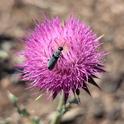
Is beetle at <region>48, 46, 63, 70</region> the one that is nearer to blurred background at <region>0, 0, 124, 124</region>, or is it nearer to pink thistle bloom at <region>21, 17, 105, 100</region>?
pink thistle bloom at <region>21, 17, 105, 100</region>

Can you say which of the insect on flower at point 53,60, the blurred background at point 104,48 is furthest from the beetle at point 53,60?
the blurred background at point 104,48

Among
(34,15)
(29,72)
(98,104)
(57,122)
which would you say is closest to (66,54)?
(29,72)

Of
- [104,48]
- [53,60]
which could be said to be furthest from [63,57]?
[104,48]

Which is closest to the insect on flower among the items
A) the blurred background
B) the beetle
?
the beetle

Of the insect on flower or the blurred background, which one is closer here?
the insect on flower

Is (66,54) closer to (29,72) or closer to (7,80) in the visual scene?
(29,72)

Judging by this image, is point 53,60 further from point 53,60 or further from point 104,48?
point 104,48

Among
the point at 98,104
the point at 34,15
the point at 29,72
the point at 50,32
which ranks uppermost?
the point at 34,15
